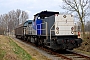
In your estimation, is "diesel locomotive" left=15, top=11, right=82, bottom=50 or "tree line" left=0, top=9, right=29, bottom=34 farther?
"tree line" left=0, top=9, right=29, bottom=34

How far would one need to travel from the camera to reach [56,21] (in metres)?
14.3

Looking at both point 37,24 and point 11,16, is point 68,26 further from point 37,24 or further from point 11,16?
point 11,16

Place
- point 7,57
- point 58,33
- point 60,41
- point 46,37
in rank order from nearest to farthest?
point 7,57 → point 60,41 → point 58,33 → point 46,37

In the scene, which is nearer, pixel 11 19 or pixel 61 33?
pixel 61 33

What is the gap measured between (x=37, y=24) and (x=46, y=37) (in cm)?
286

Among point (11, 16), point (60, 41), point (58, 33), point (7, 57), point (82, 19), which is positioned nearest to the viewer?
point (7, 57)

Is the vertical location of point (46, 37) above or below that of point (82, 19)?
below

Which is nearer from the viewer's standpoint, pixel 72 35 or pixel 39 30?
pixel 72 35

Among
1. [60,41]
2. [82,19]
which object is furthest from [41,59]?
[82,19]

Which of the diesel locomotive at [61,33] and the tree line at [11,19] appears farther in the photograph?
the tree line at [11,19]

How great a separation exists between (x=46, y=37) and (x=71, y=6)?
1242cm

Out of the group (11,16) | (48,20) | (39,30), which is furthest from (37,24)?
(11,16)

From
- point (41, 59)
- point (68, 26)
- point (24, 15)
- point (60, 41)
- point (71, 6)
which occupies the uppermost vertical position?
point (24, 15)

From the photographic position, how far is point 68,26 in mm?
14547
